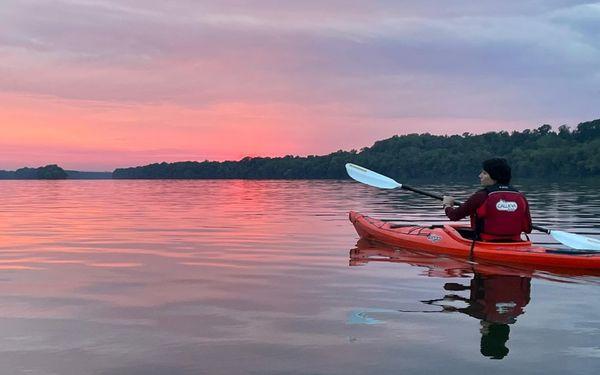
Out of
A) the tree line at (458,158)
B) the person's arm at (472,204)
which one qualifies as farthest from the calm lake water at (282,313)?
the tree line at (458,158)

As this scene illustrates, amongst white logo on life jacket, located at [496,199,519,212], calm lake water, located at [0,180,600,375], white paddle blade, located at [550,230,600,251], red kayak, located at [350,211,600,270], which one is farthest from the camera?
white paddle blade, located at [550,230,600,251]

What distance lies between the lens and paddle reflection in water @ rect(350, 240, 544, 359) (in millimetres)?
5352

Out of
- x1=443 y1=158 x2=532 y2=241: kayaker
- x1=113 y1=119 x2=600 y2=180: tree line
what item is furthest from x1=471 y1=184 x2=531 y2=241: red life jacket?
x1=113 y1=119 x2=600 y2=180: tree line

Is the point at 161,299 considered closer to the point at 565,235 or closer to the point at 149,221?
the point at 565,235

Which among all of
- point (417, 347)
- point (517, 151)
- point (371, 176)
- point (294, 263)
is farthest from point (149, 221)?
point (517, 151)

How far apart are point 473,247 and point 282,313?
4603mm

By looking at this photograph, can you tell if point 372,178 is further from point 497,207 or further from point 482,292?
point 482,292

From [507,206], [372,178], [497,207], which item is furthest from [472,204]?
[372,178]

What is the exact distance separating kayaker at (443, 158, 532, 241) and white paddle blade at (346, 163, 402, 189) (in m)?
3.39

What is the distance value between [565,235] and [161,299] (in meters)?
7.00

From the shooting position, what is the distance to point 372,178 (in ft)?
43.9

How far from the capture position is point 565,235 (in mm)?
10133

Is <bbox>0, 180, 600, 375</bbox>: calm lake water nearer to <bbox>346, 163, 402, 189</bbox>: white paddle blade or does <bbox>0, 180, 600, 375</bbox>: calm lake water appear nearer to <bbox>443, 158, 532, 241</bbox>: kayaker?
<bbox>443, 158, 532, 241</bbox>: kayaker

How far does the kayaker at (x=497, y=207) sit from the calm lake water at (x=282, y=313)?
739 millimetres
